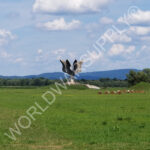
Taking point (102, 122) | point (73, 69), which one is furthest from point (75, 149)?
point (73, 69)

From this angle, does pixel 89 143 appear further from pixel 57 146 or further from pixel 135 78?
pixel 135 78

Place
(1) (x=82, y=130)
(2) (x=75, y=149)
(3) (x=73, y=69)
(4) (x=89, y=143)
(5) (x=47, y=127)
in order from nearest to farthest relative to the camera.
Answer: (2) (x=75, y=149), (4) (x=89, y=143), (1) (x=82, y=130), (5) (x=47, y=127), (3) (x=73, y=69)

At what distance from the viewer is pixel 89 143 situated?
16.5 meters

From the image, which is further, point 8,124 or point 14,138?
point 8,124

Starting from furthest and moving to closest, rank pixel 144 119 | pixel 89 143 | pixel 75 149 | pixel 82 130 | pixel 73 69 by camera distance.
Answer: pixel 73 69
pixel 144 119
pixel 82 130
pixel 89 143
pixel 75 149

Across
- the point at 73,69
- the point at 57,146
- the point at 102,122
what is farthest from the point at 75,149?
the point at 73,69

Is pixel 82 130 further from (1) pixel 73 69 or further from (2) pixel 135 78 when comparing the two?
(2) pixel 135 78

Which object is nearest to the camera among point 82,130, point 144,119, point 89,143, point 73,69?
point 89,143

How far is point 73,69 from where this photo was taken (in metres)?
99.1

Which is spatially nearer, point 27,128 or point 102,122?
point 27,128

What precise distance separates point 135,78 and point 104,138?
9436 centimetres

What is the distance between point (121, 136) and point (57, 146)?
3447mm

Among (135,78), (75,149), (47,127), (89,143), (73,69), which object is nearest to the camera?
(75,149)

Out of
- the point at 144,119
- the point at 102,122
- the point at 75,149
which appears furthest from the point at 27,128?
the point at 144,119
